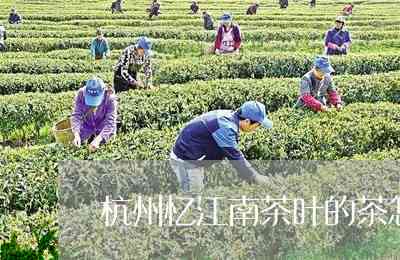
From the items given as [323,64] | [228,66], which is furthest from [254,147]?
[228,66]

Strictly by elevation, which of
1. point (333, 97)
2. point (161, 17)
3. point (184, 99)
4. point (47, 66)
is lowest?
point (161, 17)

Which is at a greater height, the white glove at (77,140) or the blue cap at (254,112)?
the blue cap at (254,112)

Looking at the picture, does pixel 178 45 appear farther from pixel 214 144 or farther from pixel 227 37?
pixel 214 144

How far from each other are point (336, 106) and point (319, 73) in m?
0.74

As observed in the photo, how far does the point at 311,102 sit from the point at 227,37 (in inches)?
248

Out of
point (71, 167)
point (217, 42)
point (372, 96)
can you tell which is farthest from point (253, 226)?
point (217, 42)

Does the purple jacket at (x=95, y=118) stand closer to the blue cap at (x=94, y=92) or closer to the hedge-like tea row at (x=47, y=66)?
the blue cap at (x=94, y=92)

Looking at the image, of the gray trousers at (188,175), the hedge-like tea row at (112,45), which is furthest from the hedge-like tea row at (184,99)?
the hedge-like tea row at (112,45)

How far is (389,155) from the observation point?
9.60 m

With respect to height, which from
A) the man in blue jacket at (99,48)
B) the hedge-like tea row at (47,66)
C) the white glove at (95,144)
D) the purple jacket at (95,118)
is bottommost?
the hedge-like tea row at (47,66)

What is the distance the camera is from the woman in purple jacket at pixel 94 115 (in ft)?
28.7

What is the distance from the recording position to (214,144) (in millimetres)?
7137

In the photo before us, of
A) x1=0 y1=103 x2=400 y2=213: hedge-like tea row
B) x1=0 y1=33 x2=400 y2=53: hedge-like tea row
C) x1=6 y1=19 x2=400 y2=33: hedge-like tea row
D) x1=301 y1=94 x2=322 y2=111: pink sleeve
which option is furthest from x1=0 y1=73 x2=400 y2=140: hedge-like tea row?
x1=6 y1=19 x2=400 y2=33: hedge-like tea row

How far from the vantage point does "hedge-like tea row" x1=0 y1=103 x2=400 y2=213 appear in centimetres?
845
